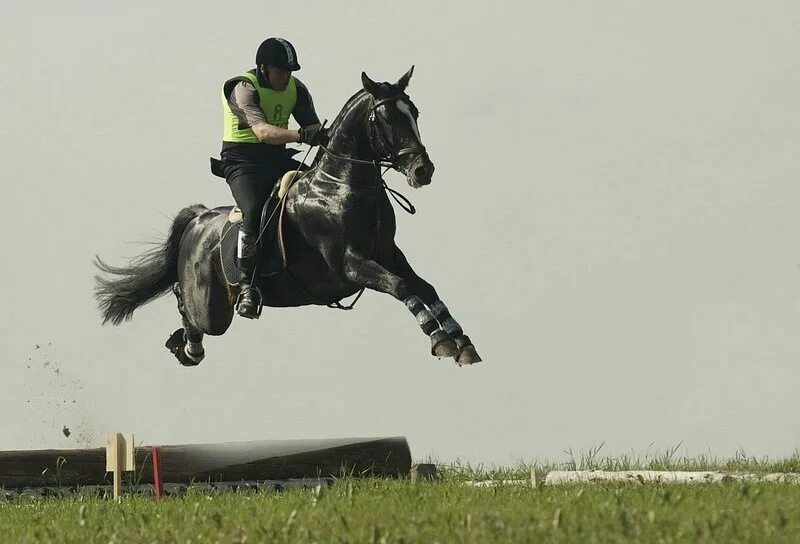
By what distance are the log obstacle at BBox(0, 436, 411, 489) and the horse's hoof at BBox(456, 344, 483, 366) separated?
1.90 metres

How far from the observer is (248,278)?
11.6 meters

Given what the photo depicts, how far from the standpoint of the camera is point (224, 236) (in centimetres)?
1245

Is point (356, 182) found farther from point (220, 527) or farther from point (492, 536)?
point (492, 536)

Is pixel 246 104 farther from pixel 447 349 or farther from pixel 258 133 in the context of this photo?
pixel 447 349

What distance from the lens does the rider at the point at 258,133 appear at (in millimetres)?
11305

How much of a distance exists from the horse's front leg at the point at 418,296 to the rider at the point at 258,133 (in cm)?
119

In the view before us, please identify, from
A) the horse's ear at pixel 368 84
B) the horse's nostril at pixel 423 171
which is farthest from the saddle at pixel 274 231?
the horse's nostril at pixel 423 171

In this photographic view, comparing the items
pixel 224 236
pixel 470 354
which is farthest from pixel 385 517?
→ pixel 224 236

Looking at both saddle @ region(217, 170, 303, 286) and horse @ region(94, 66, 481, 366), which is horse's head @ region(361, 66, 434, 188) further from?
saddle @ region(217, 170, 303, 286)

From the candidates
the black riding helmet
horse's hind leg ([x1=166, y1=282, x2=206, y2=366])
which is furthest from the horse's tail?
the black riding helmet

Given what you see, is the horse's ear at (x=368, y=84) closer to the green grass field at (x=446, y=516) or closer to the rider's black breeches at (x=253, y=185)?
the rider's black breeches at (x=253, y=185)

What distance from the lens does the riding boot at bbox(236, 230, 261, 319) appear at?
11.5 meters

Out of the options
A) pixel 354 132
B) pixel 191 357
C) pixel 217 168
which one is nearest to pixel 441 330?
pixel 354 132

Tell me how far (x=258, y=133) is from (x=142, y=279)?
3.49m
